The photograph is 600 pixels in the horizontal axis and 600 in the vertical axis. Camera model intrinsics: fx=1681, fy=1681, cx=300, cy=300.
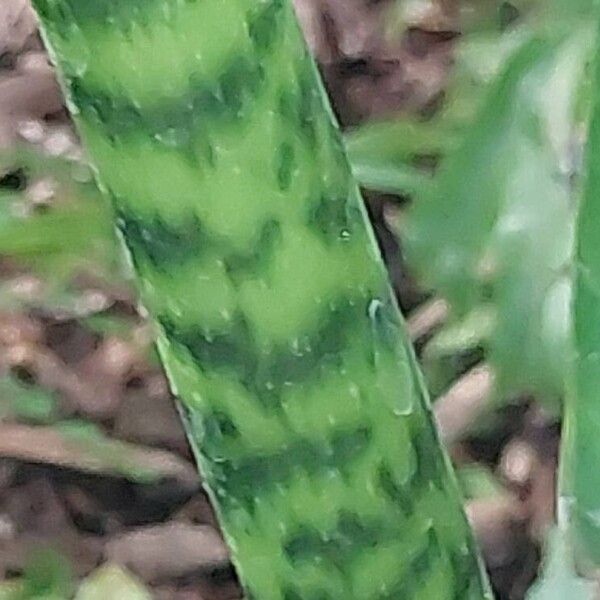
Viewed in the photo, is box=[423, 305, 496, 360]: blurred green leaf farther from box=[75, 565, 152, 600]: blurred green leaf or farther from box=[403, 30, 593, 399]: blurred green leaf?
box=[75, 565, 152, 600]: blurred green leaf

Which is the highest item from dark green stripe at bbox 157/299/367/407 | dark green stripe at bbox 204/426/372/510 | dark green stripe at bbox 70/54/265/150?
dark green stripe at bbox 70/54/265/150

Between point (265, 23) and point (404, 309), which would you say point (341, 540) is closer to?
point (265, 23)

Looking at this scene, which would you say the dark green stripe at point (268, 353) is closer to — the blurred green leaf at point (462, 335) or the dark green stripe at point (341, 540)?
the dark green stripe at point (341, 540)

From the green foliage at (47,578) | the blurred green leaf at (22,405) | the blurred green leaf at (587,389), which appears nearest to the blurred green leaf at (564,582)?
the blurred green leaf at (587,389)

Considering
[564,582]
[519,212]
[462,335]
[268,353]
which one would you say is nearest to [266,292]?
[268,353]

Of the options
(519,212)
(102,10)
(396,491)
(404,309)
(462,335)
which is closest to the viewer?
(102,10)

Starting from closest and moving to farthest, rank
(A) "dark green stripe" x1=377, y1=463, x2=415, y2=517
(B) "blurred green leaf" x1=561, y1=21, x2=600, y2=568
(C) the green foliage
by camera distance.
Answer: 1. (B) "blurred green leaf" x1=561, y1=21, x2=600, y2=568
2. (A) "dark green stripe" x1=377, y1=463, x2=415, y2=517
3. (C) the green foliage

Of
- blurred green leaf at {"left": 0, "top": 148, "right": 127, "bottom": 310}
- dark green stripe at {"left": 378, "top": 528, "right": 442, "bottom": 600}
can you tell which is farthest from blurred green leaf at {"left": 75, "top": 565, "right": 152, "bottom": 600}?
dark green stripe at {"left": 378, "top": 528, "right": 442, "bottom": 600}
